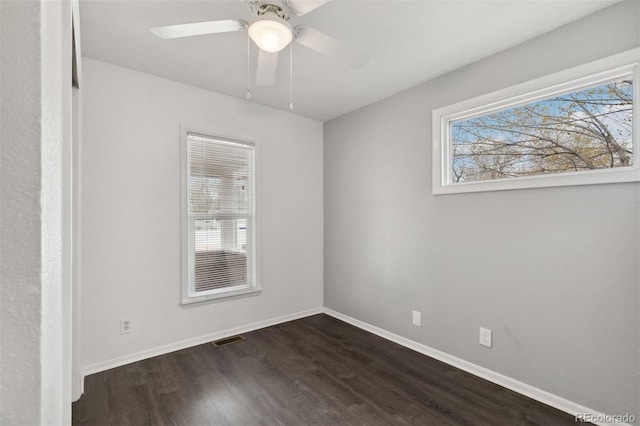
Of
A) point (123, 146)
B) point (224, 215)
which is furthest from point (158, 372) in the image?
point (123, 146)

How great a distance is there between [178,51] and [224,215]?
1.59 metres

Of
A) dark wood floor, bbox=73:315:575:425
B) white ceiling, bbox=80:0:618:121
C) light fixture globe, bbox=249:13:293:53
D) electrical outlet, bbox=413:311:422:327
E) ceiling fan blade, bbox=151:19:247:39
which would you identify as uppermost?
white ceiling, bbox=80:0:618:121

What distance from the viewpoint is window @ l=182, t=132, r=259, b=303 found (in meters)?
3.00

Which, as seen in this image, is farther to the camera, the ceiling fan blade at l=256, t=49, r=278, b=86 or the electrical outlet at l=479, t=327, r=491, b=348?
the electrical outlet at l=479, t=327, r=491, b=348

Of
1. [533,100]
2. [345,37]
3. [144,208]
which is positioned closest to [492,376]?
[533,100]

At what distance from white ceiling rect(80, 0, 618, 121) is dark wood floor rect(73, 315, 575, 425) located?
262cm

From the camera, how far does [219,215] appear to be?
3203mm

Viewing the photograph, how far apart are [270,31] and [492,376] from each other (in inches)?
114

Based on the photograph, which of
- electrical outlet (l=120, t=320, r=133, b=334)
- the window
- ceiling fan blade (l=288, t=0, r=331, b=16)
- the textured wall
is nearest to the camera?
the textured wall

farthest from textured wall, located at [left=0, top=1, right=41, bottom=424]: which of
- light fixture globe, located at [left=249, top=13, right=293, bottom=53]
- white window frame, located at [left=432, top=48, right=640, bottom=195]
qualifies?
white window frame, located at [left=432, top=48, right=640, bottom=195]

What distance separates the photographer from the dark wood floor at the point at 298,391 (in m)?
1.93

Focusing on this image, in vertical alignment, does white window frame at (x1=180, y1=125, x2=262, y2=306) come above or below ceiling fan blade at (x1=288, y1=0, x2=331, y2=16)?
below

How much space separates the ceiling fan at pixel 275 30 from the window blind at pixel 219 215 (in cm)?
156

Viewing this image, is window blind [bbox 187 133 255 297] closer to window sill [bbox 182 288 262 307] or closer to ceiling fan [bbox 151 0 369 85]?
window sill [bbox 182 288 262 307]
